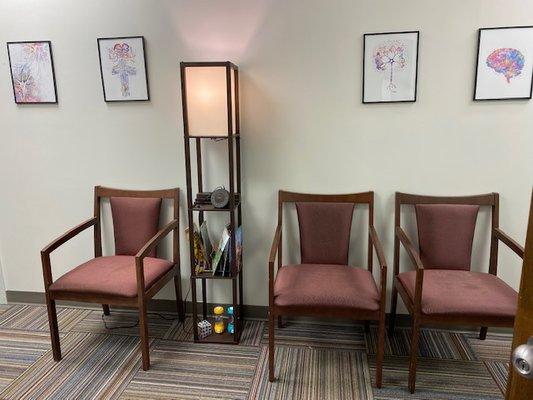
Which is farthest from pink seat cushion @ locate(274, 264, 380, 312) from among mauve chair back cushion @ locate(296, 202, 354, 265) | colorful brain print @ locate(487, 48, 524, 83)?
colorful brain print @ locate(487, 48, 524, 83)

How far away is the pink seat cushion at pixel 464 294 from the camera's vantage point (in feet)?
5.88

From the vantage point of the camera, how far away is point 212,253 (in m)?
2.35

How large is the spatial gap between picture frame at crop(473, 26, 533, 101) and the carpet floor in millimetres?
1404

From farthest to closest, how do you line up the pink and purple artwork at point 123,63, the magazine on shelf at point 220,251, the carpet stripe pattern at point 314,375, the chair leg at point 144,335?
1. the pink and purple artwork at point 123,63
2. the magazine on shelf at point 220,251
3. the chair leg at point 144,335
4. the carpet stripe pattern at point 314,375

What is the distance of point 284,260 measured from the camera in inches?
98.6

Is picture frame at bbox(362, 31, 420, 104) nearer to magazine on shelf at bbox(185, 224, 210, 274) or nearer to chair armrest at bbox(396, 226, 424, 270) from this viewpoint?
chair armrest at bbox(396, 226, 424, 270)

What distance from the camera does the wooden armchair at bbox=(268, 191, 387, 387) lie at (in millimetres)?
1890

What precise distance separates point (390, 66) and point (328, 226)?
941 mm

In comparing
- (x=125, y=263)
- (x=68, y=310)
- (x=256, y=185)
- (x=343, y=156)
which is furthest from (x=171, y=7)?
(x=68, y=310)

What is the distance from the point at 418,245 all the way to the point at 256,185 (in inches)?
39.5

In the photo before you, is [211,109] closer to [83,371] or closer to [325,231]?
[325,231]

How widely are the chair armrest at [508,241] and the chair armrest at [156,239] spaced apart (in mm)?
1818

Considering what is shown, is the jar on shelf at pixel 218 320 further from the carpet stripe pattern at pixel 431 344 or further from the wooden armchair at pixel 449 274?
the wooden armchair at pixel 449 274

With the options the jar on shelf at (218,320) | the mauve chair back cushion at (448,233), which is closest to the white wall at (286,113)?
the mauve chair back cushion at (448,233)
